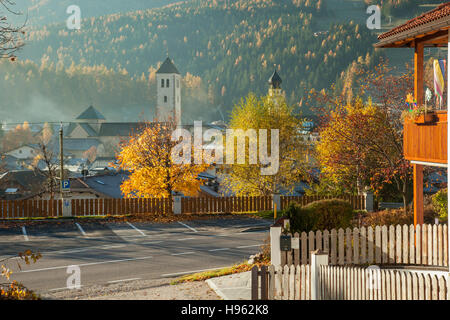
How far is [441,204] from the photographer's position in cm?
2019

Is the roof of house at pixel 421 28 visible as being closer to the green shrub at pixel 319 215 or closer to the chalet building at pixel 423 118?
the chalet building at pixel 423 118

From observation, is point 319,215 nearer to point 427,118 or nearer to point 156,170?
point 427,118

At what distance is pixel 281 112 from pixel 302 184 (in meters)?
14.3

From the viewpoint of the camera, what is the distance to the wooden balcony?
12.9 metres

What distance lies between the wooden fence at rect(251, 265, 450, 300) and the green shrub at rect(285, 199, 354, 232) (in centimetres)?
421

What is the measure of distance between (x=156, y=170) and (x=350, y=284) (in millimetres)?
21294

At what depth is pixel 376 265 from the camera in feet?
45.4

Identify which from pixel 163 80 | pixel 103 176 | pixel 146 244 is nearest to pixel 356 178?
pixel 146 244

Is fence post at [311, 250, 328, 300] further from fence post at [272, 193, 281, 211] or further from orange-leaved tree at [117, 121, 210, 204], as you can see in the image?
fence post at [272, 193, 281, 211]

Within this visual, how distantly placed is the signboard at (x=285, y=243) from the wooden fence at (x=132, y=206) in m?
16.4

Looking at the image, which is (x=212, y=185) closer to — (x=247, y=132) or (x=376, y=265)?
(x=247, y=132)

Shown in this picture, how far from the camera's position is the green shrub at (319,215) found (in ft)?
49.0

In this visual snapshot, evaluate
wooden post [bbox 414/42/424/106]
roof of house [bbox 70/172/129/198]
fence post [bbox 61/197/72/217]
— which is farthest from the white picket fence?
roof of house [bbox 70/172/129/198]

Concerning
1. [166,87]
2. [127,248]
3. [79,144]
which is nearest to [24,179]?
[127,248]
